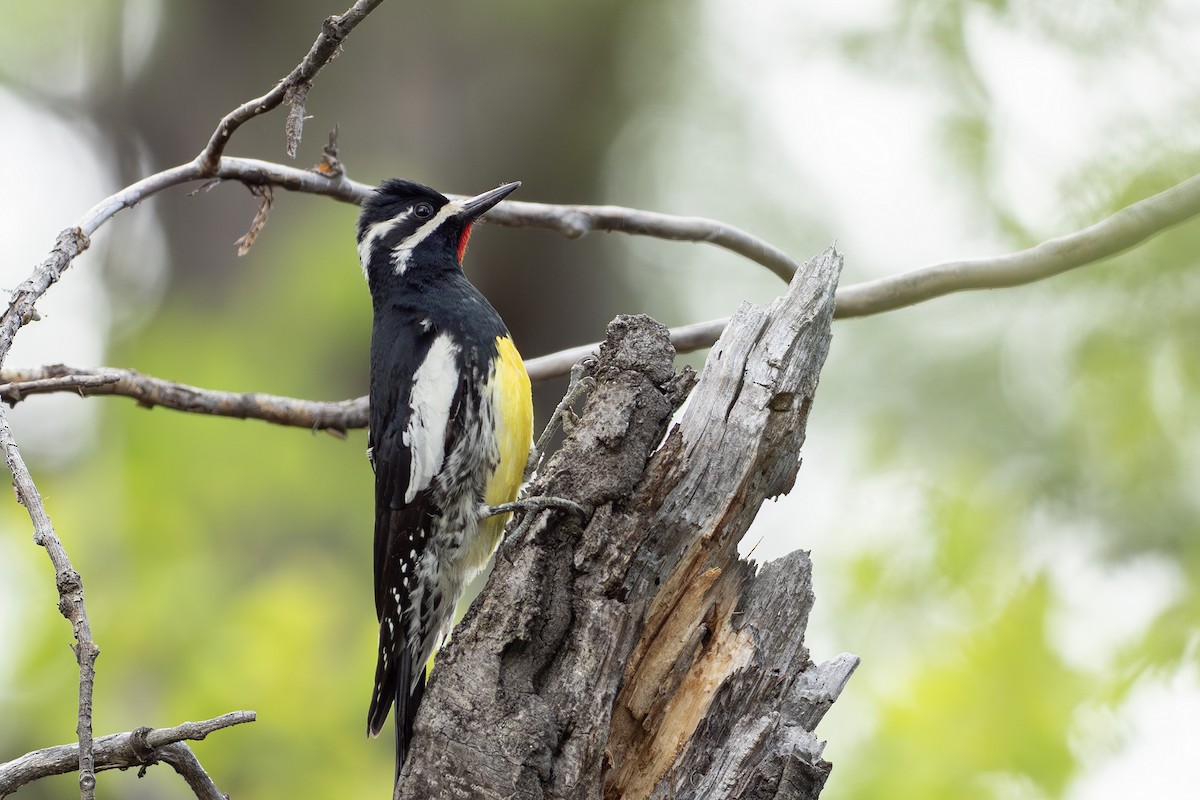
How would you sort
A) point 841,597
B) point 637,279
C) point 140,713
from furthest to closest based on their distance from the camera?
point 637,279 → point 140,713 → point 841,597

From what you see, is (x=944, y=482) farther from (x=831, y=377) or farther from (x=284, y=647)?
(x=284, y=647)

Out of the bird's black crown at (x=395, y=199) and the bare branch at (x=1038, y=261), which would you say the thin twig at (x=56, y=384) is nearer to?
the bird's black crown at (x=395, y=199)

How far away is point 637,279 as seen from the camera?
7281 mm

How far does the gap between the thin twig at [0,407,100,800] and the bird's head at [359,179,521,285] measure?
198 centimetres

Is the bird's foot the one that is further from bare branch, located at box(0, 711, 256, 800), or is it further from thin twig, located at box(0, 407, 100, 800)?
thin twig, located at box(0, 407, 100, 800)

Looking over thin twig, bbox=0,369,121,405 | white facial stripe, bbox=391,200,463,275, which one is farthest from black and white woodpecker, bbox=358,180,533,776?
thin twig, bbox=0,369,121,405

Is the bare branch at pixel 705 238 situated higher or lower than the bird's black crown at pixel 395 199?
lower

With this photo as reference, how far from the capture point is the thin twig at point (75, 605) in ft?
6.19

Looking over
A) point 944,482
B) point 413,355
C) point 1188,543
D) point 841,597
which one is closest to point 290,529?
point 413,355

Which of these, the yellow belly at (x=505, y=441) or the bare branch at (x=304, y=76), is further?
the yellow belly at (x=505, y=441)

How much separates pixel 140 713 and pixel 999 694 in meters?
3.69

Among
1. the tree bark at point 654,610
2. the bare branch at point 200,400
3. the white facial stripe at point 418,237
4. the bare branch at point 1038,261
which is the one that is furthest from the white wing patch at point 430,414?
the bare branch at point 1038,261

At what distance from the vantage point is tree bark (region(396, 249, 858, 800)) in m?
2.36

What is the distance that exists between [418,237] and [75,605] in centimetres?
229
